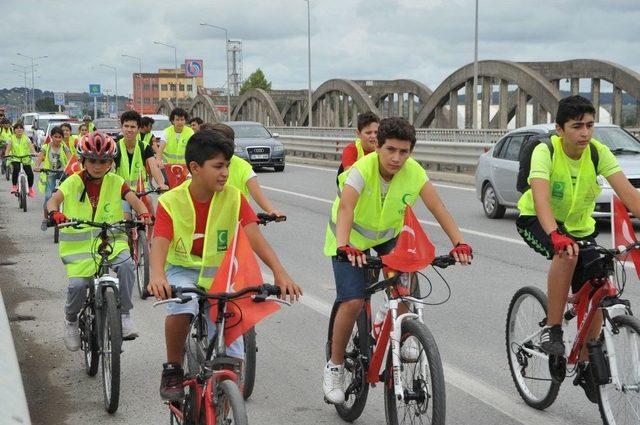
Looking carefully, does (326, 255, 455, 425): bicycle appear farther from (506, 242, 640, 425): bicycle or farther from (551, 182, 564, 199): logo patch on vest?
(551, 182, 564, 199): logo patch on vest

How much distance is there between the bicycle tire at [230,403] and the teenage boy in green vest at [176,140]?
980 cm

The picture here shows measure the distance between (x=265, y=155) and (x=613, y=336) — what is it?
26.8 m

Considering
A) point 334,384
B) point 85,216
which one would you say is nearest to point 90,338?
point 85,216

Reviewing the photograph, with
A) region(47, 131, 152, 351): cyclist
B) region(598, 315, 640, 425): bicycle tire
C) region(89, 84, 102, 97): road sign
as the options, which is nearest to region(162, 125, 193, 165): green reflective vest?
region(47, 131, 152, 351): cyclist

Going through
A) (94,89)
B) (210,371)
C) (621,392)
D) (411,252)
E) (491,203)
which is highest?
(94,89)

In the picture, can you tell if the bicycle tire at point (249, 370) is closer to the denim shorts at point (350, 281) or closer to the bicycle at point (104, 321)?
the bicycle at point (104, 321)

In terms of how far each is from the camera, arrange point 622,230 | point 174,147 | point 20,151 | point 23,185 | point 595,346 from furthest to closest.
Answer: point 20,151, point 23,185, point 174,147, point 622,230, point 595,346

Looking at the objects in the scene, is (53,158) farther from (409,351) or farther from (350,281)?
(409,351)

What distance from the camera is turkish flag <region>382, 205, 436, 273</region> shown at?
505 centimetres

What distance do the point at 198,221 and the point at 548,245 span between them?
1990 mm

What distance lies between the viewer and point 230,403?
4168mm

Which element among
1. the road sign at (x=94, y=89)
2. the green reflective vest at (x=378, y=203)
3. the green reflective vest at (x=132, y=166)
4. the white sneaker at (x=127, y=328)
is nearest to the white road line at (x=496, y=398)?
the green reflective vest at (x=378, y=203)

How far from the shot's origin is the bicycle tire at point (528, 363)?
236 inches

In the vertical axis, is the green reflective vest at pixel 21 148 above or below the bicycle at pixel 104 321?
above
